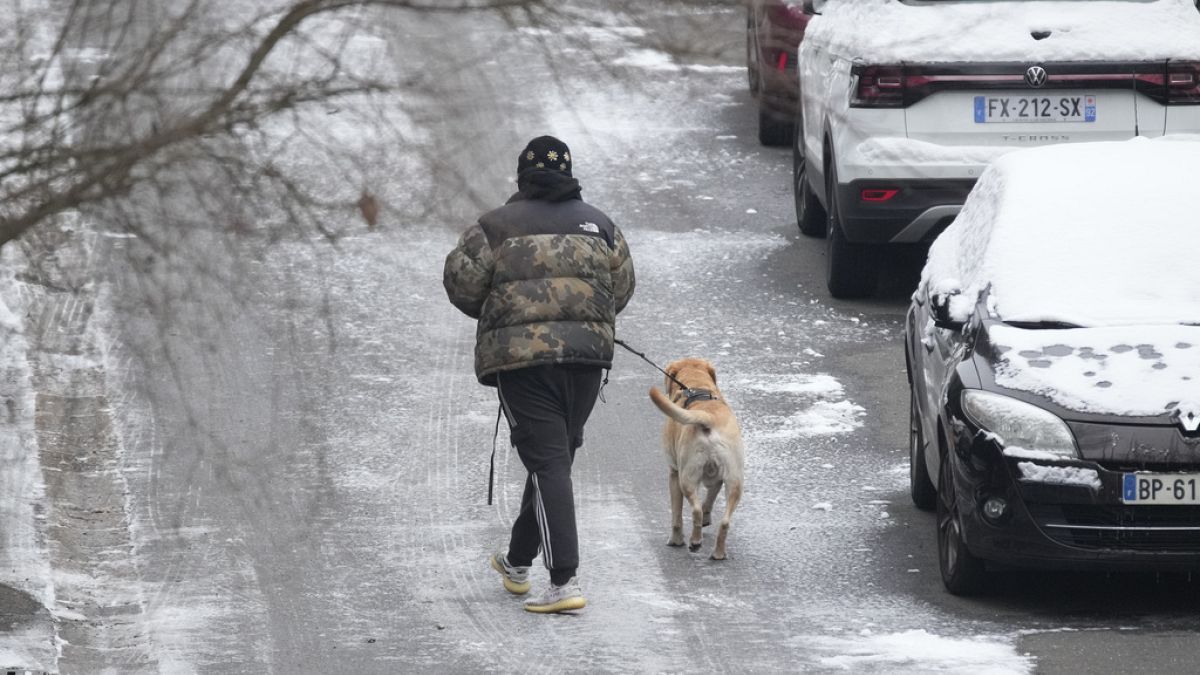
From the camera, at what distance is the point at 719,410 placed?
7.66 meters

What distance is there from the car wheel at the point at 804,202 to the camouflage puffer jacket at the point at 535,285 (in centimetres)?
633

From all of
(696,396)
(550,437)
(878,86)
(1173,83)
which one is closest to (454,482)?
(696,396)

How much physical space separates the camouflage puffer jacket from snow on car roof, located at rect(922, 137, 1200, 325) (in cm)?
136

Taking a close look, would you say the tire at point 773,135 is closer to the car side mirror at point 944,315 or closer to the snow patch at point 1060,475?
the car side mirror at point 944,315

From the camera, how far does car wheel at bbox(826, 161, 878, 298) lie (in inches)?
463

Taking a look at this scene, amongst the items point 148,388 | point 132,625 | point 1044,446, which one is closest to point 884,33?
point 1044,446

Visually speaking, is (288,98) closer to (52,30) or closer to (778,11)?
(52,30)

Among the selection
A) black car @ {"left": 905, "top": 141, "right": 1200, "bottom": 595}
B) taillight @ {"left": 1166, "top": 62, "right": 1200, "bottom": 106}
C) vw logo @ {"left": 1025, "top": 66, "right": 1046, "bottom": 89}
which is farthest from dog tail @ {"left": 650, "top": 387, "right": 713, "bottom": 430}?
taillight @ {"left": 1166, "top": 62, "right": 1200, "bottom": 106}

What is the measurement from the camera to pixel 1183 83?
1073 centimetres

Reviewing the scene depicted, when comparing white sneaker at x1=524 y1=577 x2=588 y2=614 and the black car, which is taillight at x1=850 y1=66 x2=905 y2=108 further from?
white sneaker at x1=524 y1=577 x2=588 y2=614

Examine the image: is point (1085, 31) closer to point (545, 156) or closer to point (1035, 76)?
point (1035, 76)

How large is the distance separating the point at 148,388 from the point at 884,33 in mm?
5837

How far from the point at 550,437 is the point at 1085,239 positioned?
2104 millimetres

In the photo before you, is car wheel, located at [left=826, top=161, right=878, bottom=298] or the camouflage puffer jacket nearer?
the camouflage puffer jacket
